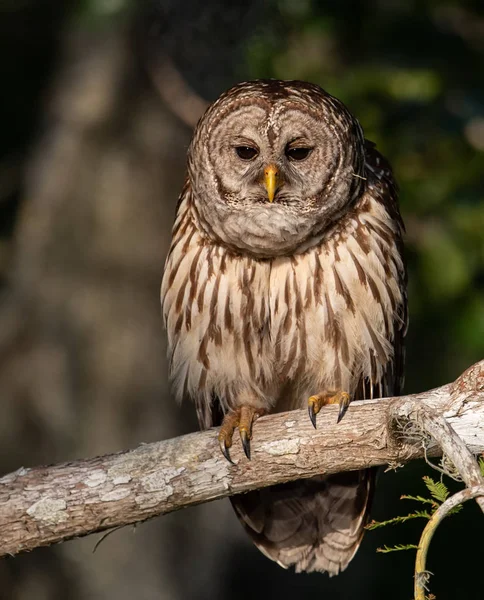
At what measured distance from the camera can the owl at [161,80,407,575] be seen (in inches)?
198

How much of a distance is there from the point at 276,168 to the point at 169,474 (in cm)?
145

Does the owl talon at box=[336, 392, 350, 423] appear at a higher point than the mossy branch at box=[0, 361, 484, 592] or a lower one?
higher

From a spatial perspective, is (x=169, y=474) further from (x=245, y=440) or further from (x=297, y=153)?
(x=297, y=153)

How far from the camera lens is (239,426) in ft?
16.0

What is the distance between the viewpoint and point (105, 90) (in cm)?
876

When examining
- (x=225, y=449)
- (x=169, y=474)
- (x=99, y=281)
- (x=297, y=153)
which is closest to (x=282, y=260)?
(x=297, y=153)

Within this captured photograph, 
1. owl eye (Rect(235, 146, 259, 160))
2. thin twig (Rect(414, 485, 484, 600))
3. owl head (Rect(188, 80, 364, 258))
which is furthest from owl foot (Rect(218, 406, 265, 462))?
thin twig (Rect(414, 485, 484, 600))

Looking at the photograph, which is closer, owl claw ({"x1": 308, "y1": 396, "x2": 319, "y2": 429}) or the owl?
owl claw ({"x1": 308, "y1": 396, "x2": 319, "y2": 429})

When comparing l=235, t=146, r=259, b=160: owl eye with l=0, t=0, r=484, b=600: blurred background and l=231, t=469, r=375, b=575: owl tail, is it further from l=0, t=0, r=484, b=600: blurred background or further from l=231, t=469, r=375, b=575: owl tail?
l=0, t=0, r=484, b=600: blurred background

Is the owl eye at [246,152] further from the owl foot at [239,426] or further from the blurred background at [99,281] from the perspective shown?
the blurred background at [99,281]

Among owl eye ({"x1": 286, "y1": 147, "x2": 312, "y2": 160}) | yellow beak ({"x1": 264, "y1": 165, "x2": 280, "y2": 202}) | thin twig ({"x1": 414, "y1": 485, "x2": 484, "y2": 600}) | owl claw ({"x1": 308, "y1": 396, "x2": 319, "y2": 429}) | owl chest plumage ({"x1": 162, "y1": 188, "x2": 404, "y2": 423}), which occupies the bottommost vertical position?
thin twig ({"x1": 414, "y1": 485, "x2": 484, "y2": 600})

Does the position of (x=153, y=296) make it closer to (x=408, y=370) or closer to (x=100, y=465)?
(x=408, y=370)

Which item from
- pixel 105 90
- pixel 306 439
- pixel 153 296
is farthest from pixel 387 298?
pixel 105 90

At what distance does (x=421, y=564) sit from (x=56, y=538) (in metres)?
1.85
